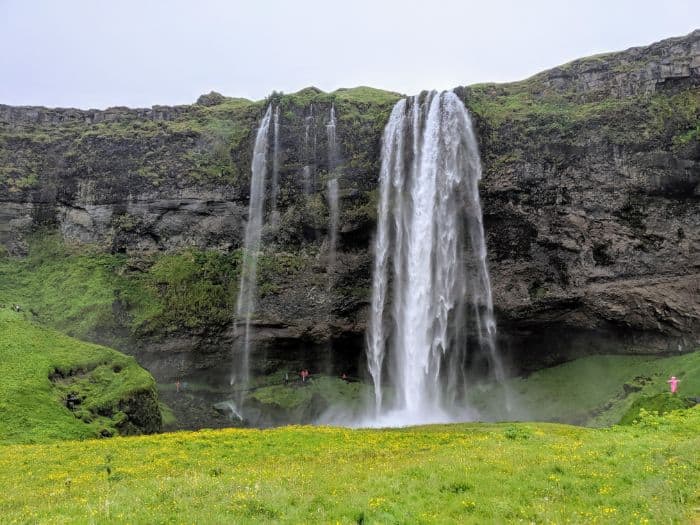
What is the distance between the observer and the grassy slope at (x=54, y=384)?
28.6 m

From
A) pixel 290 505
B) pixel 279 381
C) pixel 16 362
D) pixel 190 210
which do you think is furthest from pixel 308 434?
pixel 190 210

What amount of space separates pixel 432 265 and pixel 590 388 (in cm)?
1575

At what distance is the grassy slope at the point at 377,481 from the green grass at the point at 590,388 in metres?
21.6

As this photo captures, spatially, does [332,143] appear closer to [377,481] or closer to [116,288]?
[116,288]

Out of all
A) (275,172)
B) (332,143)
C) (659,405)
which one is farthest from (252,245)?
(659,405)

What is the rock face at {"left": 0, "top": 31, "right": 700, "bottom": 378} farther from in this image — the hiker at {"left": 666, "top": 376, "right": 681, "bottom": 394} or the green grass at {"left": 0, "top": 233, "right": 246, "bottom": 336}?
the hiker at {"left": 666, "top": 376, "right": 681, "bottom": 394}

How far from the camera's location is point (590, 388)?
144 feet

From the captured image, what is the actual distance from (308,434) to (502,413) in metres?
26.8

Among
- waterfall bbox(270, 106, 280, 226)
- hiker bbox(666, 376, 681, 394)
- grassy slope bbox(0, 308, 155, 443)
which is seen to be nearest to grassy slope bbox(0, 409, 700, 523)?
grassy slope bbox(0, 308, 155, 443)

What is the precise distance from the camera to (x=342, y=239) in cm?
5059

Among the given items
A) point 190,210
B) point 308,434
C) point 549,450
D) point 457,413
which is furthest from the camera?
point 190,210

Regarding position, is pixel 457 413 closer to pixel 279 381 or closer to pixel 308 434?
pixel 279 381

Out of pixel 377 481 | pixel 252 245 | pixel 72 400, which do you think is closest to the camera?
pixel 377 481

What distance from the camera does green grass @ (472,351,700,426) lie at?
39562mm
